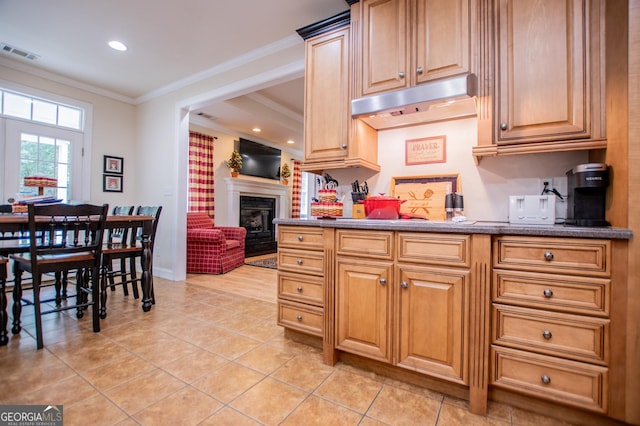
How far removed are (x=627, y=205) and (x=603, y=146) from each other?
1.24ft

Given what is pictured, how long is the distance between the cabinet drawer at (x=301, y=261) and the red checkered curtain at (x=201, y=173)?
3.78 m

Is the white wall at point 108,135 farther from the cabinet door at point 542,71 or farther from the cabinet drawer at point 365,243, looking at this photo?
the cabinet door at point 542,71

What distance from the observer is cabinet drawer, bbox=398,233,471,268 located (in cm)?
140

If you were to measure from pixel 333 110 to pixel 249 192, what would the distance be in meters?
4.33

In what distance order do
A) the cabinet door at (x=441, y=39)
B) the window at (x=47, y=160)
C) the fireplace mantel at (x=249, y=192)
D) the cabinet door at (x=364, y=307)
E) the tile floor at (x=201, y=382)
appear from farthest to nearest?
the fireplace mantel at (x=249, y=192) → the window at (x=47, y=160) → the cabinet door at (x=441, y=39) → the cabinet door at (x=364, y=307) → the tile floor at (x=201, y=382)

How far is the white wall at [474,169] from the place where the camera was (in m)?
1.73

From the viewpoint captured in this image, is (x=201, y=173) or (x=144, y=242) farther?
(x=201, y=173)

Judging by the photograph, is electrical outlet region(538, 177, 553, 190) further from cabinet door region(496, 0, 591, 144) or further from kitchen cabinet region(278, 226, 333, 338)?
kitchen cabinet region(278, 226, 333, 338)

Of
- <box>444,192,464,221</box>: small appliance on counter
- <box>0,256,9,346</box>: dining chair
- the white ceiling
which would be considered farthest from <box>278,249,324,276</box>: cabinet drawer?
the white ceiling

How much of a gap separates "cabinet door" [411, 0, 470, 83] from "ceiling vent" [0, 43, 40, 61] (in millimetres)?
4207

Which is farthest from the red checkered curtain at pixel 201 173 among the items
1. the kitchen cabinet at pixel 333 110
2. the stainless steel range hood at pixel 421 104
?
the stainless steel range hood at pixel 421 104

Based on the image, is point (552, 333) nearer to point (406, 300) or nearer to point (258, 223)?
point (406, 300)

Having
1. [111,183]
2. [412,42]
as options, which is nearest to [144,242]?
[111,183]

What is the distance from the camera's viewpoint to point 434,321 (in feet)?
4.80
